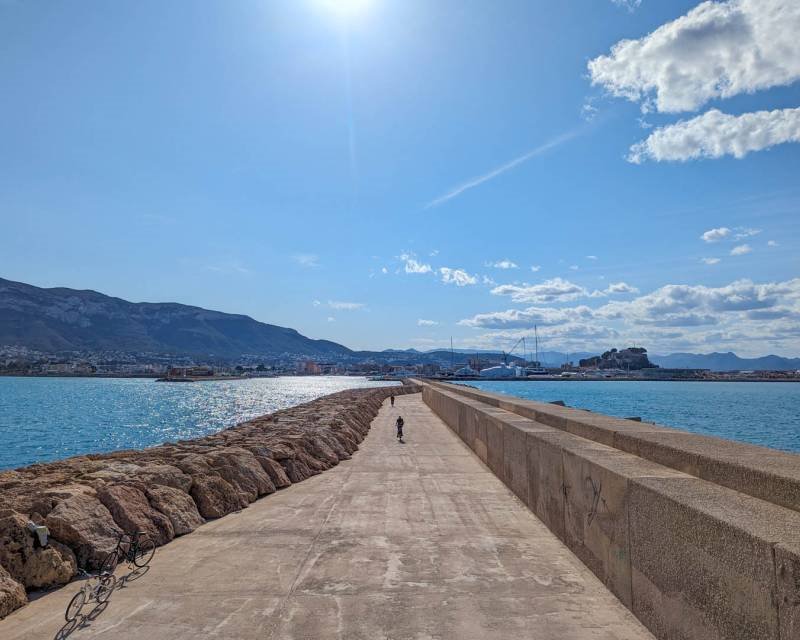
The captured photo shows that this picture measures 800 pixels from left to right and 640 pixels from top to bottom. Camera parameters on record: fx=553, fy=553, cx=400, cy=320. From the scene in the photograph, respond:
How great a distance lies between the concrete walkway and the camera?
Result: 4.42m

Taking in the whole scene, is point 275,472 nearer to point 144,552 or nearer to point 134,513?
point 134,513

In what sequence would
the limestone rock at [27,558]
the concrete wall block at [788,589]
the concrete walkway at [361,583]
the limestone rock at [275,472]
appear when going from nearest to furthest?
the concrete wall block at [788,589] → the concrete walkway at [361,583] → the limestone rock at [27,558] → the limestone rock at [275,472]

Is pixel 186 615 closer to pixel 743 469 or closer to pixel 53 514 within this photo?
pixel 53 514

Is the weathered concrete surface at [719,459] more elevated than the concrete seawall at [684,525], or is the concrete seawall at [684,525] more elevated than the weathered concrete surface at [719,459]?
the weathered concrete surface at [719,459]

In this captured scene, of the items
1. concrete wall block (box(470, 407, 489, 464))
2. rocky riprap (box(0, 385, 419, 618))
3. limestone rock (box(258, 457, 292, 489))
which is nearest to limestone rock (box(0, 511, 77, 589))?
rocky riprap (box(0, 385, 419, 618))

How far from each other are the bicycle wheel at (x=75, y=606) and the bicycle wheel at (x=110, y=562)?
0.59 metres

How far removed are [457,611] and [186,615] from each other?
229cm

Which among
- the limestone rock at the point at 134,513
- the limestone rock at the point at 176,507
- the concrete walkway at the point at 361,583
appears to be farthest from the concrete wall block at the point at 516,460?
the limestone rock at the point at 134,513

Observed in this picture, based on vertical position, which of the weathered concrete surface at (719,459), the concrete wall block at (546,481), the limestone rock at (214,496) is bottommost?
the limestone rock at (214,496)

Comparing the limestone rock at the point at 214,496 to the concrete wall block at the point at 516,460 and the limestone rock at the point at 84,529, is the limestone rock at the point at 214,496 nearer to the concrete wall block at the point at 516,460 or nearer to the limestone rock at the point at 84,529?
the limestone rock at the point at 84,529

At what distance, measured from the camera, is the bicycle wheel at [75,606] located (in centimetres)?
459

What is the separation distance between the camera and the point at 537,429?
28.9 feet

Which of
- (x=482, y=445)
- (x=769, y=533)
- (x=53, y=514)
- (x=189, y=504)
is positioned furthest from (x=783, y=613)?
A: (x=482, y=445)

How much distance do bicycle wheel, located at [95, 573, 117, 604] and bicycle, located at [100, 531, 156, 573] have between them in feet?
0.58
